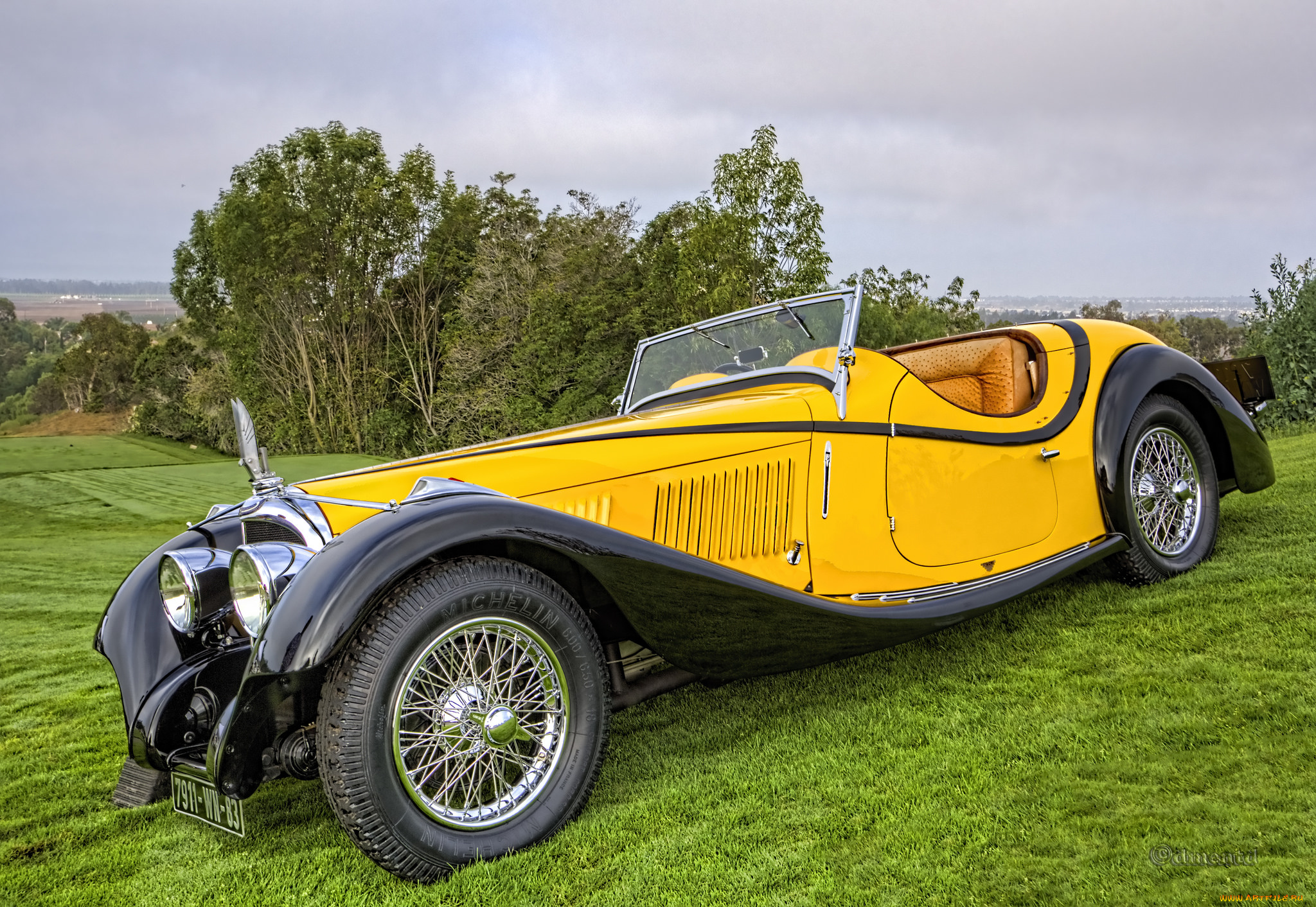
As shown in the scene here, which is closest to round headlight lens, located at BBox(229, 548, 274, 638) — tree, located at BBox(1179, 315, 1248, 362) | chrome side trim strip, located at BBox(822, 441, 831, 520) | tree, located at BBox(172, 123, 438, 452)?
chrome side trim strip, located at BBox(822, 441, 831, 520)

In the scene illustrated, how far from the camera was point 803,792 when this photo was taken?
279 centimetres

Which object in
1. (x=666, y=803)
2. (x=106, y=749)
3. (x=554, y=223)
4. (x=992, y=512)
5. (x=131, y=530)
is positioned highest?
(x=554, y=223)

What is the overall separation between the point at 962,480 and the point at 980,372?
129 cm

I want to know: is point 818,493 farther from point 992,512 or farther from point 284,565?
point 284,565

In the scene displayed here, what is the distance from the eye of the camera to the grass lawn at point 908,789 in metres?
2.27

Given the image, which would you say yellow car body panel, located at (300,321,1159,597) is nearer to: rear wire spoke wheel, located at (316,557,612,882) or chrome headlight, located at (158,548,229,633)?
chrome headlight, located at (158,548,229,633)

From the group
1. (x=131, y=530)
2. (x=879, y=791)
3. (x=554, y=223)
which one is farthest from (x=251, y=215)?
(x=879, y=791)

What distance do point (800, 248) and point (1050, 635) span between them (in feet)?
46.7

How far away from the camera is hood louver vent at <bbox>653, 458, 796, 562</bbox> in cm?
324

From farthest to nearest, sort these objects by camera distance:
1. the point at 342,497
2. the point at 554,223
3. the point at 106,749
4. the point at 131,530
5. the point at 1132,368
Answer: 1. the point at 554,223
2. the point at 131,530
3. the point at 1132,368
4. the point at 106,749
5. the point at 342,497

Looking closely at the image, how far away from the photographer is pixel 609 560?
273cm

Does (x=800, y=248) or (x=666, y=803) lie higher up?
(x=800, y=248)

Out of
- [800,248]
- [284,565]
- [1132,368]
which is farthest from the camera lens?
[800,248]

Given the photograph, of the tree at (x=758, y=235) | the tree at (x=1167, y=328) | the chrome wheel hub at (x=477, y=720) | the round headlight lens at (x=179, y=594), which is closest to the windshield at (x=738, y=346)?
the chrome wheel hub at (x=477, y=720)
